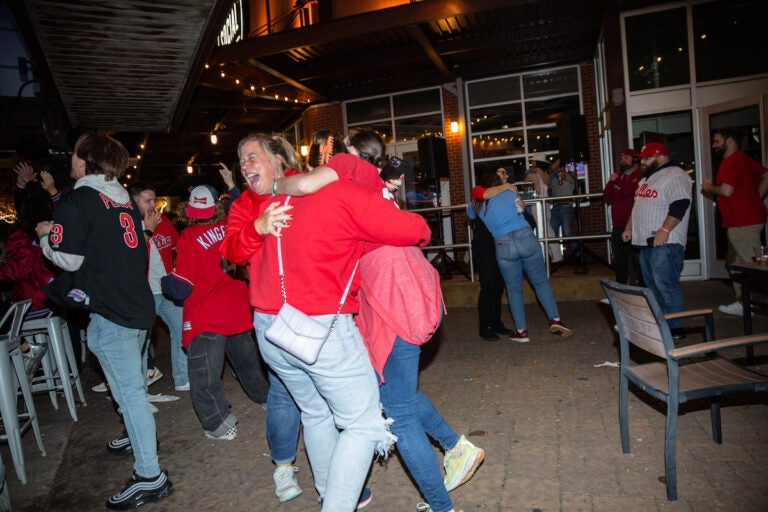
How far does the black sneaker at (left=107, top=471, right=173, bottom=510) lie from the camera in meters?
3.16

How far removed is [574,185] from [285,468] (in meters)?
9.21

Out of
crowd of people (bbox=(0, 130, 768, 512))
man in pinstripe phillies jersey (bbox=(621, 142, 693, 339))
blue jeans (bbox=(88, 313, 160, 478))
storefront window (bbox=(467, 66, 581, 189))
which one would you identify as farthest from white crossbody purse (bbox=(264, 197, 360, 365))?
storefront window (bbox=(467, 66, 581, 189))

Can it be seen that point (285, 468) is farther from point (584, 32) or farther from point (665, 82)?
point (584, 32)

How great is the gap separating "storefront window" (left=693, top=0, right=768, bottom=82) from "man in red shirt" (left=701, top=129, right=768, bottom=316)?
118 inches

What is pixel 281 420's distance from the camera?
2.97 meters

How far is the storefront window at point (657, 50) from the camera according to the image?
874cm

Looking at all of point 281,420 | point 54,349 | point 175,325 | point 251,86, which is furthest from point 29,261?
point 251,86

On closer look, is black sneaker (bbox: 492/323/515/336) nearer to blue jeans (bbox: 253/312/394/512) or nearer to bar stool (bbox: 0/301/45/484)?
blue jeans (bbox: 253/312/394/512)

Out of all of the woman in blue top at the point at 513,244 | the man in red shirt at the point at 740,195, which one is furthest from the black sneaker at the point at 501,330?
the man in red shirt at the point at 740,195

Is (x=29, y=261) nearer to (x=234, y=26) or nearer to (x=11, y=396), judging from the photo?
(x=11, y=396)

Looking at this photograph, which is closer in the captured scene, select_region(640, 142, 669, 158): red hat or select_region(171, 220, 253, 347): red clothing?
select_region(171, 220, 253, 347): red clothing

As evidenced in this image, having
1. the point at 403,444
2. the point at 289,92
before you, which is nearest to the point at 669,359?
the point at 403,444

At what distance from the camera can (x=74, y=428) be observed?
4699 millimetres

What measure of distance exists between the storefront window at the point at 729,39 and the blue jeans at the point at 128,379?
947cm
